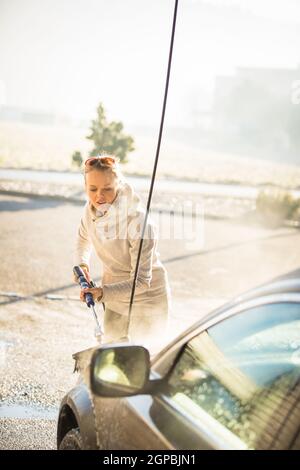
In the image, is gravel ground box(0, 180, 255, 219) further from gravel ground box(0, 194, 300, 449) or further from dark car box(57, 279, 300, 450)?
dark car box(57, 279, 300, 450)

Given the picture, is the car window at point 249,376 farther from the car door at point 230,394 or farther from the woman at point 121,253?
the woman at point 121,253

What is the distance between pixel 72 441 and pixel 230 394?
0.89 metres

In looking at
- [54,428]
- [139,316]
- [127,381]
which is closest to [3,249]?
[54,428]

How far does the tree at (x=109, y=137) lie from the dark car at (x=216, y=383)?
16.8 meters

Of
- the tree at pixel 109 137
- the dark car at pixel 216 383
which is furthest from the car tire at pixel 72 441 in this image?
the tree at pixel 109 137

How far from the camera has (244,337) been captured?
1.91 metres

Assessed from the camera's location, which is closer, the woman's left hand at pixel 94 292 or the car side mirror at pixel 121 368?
the car side mirror at pixel 121 368

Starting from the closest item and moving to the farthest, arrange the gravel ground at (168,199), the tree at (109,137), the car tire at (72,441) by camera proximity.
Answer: the car tire at (72,441) → the gravel ground at (168,199) → the tree at (109,137)

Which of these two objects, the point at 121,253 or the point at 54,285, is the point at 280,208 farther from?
the point at 121,253

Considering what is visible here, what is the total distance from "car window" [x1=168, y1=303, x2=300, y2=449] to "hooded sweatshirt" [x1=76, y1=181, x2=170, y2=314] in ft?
3.94

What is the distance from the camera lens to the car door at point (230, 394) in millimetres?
1679

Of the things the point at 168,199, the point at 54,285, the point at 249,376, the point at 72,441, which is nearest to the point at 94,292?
the point at 72,441

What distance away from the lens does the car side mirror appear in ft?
6.51

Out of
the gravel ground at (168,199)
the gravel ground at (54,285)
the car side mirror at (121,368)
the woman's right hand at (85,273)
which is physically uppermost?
the car side mirror at (121,368)
